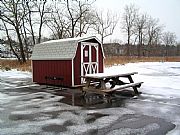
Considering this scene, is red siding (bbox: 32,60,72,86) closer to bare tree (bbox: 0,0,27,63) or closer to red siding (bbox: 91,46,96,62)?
red siding (bbox: 91,46,96,62)

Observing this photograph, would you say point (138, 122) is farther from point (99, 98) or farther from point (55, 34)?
point (55, 34)

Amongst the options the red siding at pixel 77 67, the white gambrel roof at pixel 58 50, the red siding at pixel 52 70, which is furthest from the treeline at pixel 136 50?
the red siding at pixel 77 67

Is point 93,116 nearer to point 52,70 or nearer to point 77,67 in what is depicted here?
point 77,67

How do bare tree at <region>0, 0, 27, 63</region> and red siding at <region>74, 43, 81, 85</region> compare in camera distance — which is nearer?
red siding at <region>74, 43, 81, 85</region>

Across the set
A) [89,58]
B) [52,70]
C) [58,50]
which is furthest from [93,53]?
[52,70]

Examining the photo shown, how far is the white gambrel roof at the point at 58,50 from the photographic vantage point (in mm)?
12445

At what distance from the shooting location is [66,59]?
41.2ft

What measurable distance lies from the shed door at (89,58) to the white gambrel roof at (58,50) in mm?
442

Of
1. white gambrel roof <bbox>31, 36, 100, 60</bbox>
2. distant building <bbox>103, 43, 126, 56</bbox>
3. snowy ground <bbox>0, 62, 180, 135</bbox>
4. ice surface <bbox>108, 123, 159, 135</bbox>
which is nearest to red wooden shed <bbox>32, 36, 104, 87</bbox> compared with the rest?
white gambrel roof <bbox>31, 36, 100, 60</bbox>

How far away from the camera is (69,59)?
12375mm

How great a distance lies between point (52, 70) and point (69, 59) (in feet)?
5.77

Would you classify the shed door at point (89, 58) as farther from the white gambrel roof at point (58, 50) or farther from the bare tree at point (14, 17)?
the bare tree at point (14, 17)

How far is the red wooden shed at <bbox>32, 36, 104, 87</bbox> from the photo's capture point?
12.5 m

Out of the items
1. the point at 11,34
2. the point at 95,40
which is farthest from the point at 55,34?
the point at 95,40
